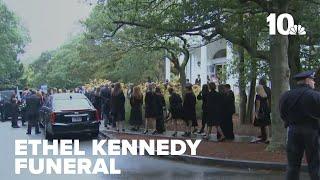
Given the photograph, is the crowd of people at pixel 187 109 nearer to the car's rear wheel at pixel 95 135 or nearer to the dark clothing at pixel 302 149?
the car's rear wheel at pixel 95 135

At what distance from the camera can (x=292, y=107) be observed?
27.8 ft

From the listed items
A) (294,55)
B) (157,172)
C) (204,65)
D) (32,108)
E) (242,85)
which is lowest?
(157,172)

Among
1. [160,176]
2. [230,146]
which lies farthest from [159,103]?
[160,176]

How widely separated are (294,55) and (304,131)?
33.1ft

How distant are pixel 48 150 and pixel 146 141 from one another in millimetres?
2774

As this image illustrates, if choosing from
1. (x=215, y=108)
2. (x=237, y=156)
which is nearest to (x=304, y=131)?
(x=237, y=156)

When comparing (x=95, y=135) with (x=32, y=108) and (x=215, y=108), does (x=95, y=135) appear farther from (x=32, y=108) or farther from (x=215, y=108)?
(x=215, y=108)

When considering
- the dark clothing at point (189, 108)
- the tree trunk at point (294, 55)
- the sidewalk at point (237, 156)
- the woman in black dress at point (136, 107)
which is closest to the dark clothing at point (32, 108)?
the woman in black dress at point (136, 107)

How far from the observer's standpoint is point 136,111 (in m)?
20.5

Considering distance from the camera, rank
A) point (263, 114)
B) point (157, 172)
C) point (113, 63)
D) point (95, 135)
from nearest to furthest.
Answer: point (157, 172), point (263, 114), point (95, 135), point (113, 63)

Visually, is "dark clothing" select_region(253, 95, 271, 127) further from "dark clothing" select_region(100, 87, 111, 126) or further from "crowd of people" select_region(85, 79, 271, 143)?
"dark clothing" select_region(100, 87, 111, 126)

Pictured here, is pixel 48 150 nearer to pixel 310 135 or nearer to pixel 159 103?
pixel 159 103

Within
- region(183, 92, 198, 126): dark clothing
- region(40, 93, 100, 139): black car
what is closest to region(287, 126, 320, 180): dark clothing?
region(183, 92, 198, 126): dark clothing

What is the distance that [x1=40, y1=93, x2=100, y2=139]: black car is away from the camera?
18.7 meters
